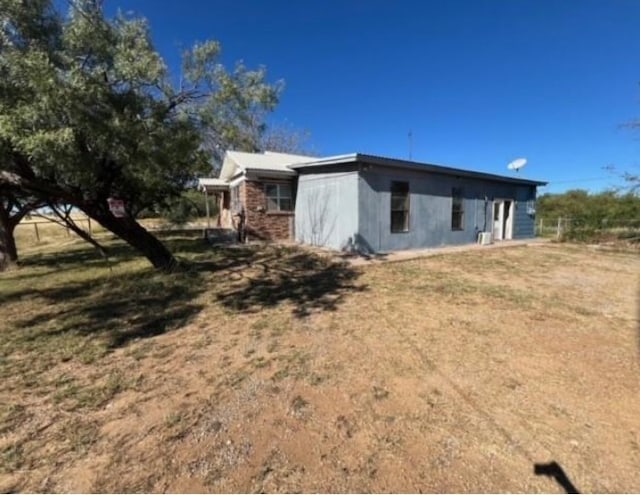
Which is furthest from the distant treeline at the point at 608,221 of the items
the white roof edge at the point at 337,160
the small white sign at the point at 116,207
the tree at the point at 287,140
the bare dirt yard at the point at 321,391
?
the tree at the point at 287,140

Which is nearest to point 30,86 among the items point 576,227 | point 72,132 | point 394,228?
point 72,132

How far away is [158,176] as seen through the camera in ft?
19.5

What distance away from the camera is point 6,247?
9344mm

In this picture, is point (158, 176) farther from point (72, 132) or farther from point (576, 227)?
point (576, 227)

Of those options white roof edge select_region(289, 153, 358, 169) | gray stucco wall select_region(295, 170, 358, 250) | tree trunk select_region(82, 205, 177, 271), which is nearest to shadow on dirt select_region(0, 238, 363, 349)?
tree trunk select_region(82, 205, 177, 271)

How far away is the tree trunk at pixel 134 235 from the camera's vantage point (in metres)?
7.15

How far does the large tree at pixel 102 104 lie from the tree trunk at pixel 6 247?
379 centimetres

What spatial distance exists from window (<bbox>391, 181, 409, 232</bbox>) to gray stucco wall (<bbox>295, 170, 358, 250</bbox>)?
4.83ft

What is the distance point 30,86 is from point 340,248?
791cm

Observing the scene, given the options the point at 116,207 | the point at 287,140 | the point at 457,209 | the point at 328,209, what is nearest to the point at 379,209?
the point at 328,209

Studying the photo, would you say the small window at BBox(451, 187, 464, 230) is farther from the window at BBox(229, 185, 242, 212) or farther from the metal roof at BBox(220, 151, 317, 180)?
→ the window at BBox(229, 185, 242, 212)

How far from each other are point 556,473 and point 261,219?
11.1m

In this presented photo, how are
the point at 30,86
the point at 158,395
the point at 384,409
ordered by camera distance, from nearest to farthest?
the point at 384,409 → the point at 158,395 → the point at 30,86

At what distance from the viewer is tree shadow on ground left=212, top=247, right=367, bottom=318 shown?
5574 mm
